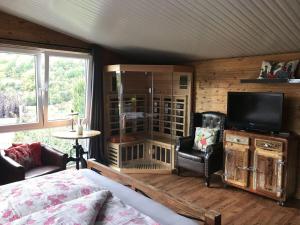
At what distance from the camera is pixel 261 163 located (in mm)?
3449

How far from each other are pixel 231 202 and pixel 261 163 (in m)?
0.66

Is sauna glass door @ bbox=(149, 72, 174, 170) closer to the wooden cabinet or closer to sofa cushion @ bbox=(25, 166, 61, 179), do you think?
the wooden cabinet

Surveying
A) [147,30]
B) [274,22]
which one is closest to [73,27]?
[147,30]

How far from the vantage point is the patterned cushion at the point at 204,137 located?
164 inches

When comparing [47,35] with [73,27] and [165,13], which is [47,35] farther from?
[165,13]

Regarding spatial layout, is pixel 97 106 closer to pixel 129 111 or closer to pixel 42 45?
pixel 129 111

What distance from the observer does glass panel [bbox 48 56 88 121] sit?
168 inches

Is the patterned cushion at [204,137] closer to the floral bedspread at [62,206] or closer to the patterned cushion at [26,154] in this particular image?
the patterned cushion at [26,154]

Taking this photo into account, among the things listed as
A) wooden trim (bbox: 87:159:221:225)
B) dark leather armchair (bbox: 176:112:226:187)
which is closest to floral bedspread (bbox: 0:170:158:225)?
wooden trim (bbox: 87:159:221:225)

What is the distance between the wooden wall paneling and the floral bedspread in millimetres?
2838

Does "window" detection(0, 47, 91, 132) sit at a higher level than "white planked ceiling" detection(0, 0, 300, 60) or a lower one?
lower

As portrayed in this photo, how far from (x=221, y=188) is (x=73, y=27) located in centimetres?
327

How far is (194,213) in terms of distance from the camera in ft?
5.65

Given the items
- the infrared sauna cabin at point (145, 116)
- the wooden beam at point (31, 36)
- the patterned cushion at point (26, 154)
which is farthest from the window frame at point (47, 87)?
the patterned cushion at point (26, 154)
